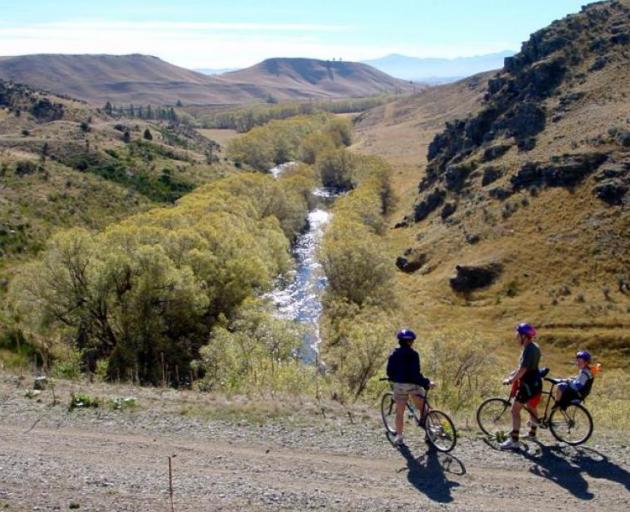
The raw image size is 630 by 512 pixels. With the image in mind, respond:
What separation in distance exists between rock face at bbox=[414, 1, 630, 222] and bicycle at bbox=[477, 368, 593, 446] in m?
84.1

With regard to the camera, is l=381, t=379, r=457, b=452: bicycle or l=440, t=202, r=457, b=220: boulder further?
l=440, t=202, r=457, b=220: boulder

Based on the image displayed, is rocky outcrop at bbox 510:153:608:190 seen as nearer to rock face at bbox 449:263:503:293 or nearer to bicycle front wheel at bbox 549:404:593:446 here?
rock face at bbox 449:263:503:293

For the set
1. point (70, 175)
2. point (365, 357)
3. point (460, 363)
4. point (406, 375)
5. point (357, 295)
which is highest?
point (406, 375)

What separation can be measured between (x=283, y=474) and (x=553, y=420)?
27.4 feet

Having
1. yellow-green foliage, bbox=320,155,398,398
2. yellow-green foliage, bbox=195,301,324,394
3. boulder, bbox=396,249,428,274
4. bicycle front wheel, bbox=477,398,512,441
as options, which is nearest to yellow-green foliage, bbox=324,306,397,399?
yellow-green foliage, bbox=320,155,398,398

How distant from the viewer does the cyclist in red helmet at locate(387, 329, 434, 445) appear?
17.6 m

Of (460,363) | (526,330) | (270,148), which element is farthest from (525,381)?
(270,148)

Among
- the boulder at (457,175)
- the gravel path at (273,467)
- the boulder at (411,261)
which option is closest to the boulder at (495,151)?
the boulder at (457,175)

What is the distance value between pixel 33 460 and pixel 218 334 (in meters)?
23.2

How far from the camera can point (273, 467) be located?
671 inches

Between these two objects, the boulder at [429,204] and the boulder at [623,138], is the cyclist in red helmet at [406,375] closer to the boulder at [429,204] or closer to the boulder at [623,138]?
the boulder at [623,138]

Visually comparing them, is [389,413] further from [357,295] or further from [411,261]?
[411,261]

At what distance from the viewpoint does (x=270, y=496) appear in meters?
15.6

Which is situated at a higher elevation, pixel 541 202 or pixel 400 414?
pixel 400 414
